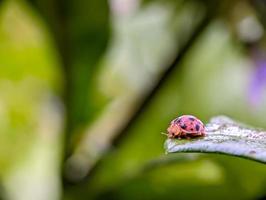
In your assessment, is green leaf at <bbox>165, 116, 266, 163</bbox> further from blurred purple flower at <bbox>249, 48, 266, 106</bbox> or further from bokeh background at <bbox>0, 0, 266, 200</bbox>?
blurred purple flower at <bbox>249, 48, 266, 106</bbox>

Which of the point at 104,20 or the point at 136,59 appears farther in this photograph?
the point at 136,59

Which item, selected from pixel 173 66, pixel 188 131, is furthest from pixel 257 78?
pixel 188 131

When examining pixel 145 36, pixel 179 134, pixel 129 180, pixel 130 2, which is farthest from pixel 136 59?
pixel 179 134

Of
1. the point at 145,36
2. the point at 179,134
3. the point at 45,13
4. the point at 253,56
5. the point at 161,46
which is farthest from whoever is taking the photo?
the point at 145,36

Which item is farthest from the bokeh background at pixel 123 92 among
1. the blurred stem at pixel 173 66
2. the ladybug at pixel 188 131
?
the ladybug at pixel 188 131

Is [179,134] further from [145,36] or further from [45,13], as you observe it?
[145,36]

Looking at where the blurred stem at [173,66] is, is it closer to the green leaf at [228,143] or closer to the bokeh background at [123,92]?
the bokeh background at [123,92]

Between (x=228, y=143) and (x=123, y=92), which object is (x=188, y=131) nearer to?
(x=228, y=143)

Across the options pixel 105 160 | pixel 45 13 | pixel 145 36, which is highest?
pixel 145 36
